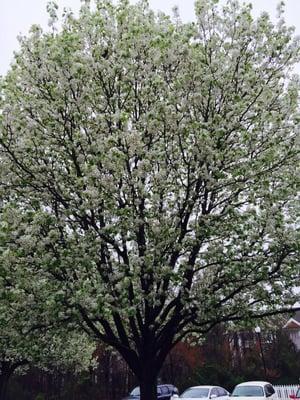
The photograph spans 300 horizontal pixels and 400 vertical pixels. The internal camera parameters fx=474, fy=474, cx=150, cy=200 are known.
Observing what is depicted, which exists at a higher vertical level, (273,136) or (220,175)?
(273,136)

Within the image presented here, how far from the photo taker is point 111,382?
39312 millimetres

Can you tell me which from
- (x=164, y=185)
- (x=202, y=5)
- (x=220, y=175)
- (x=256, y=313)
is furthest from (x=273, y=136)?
(x=256, y=313)

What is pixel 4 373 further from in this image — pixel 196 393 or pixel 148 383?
pixel 148 383

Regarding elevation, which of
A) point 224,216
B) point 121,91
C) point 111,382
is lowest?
point 111,382

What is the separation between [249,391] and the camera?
740 inches

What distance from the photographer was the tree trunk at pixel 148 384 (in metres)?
11.9

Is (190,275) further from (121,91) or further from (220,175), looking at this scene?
(121,91)

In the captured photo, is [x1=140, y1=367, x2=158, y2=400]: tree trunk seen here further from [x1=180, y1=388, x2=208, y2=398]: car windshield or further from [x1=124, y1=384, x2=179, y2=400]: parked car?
[x1=124, y1=384, x2=179, y2=400]: parked car

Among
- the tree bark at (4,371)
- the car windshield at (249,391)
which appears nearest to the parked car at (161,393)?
the tree bark at (4,371)

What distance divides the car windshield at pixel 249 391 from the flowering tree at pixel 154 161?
27.5ft

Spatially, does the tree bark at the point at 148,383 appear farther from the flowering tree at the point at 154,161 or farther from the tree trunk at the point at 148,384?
the flowering tree at the point at 154,161

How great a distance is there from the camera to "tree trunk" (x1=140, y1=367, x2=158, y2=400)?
11.9 m

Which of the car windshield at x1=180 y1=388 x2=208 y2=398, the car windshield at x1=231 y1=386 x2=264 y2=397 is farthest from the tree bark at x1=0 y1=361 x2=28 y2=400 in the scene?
the car windshield at x1=231 y1=386 x2=264 y2=397

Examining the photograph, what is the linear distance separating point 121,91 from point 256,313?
21.6 feet
